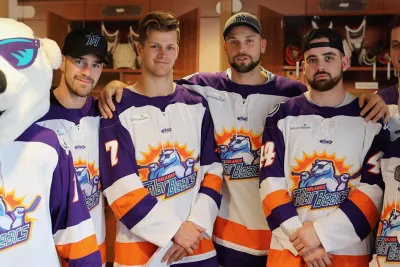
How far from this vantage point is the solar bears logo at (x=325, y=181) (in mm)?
1724

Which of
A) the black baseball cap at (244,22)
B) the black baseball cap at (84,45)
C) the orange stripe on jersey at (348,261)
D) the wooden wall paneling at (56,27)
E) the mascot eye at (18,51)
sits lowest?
the orange stripe on jersey at (348,261)

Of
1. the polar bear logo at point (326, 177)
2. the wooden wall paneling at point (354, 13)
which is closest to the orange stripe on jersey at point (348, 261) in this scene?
the polar bear logo at point (326, 177)

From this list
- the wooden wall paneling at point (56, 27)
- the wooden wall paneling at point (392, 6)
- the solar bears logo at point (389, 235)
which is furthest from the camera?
the wooden wall paneling at point (56, 27)

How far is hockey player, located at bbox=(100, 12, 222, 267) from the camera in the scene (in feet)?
5.73

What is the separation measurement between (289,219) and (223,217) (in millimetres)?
349

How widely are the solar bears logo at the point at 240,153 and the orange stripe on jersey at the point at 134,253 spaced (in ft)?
1.40

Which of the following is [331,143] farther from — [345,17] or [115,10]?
[115,10]

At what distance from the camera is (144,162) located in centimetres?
181

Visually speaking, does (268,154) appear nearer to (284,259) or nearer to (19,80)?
(284,259)

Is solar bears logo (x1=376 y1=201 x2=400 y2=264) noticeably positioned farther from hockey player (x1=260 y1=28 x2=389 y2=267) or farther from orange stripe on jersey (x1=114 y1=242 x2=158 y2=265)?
orange stripe on jersey (x1=114 y1=242 x2=158 y2=265)

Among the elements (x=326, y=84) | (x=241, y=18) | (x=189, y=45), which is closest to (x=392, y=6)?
(x=189, y=45)

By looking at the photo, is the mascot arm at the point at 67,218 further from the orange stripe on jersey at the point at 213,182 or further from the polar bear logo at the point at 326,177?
the polar bear logo at the point at 326,177

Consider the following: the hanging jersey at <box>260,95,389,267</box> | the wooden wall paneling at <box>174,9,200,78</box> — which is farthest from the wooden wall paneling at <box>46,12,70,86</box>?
the hanging jersey at <box>260,95,389,267</box>

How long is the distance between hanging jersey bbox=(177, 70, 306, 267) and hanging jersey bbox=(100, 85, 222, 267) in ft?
0.26
